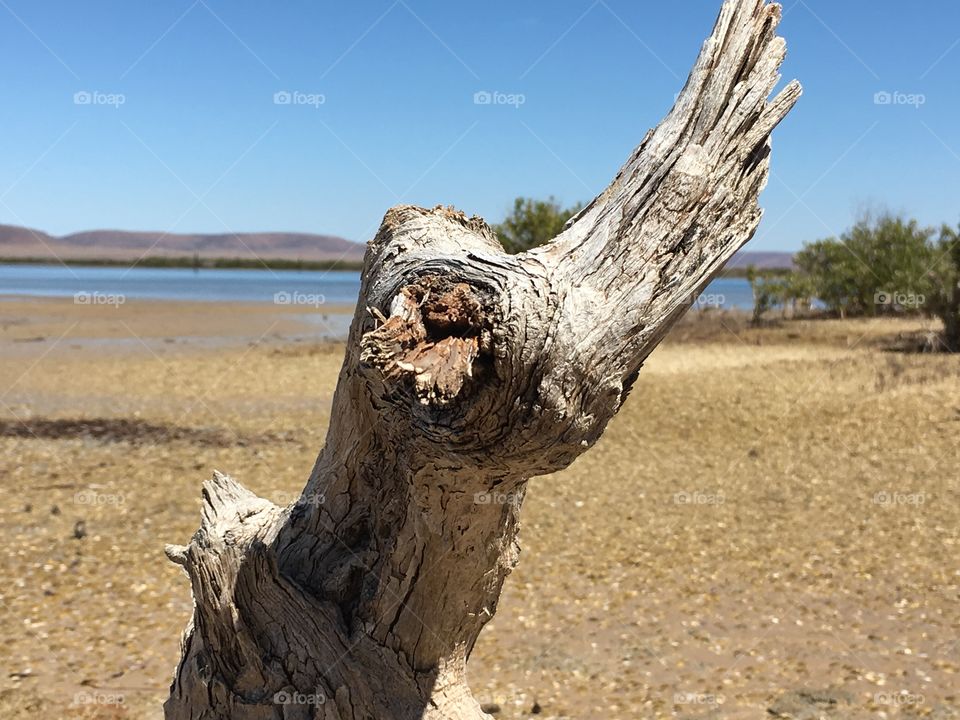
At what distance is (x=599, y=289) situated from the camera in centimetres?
218

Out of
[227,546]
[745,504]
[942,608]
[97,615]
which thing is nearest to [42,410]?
[97,615]

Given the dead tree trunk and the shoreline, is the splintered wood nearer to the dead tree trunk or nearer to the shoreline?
the dead tree trunk

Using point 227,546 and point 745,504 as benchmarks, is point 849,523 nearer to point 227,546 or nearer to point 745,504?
point 745,504

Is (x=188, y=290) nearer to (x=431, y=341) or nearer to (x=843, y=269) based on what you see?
(x=843, y=269)

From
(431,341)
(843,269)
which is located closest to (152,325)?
(843,269)

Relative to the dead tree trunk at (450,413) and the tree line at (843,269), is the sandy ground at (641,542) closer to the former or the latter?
the dead tree trunk at (450,413)

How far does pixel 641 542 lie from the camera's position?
756 centimetres

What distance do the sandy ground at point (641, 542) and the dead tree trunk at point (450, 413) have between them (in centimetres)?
211

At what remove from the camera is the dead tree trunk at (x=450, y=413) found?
2.09m

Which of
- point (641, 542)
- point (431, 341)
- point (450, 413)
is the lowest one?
point (641, 542)

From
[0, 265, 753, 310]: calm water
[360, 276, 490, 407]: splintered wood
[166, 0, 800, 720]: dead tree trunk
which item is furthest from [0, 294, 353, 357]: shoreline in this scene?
[360, 276, 490, 407]: splintered wood

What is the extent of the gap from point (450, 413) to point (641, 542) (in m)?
5.88

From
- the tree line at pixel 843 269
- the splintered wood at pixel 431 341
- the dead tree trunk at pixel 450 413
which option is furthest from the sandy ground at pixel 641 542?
the tree line at pixel 843 269

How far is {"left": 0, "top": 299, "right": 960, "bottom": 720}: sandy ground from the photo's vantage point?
Answer: 5020 mm
